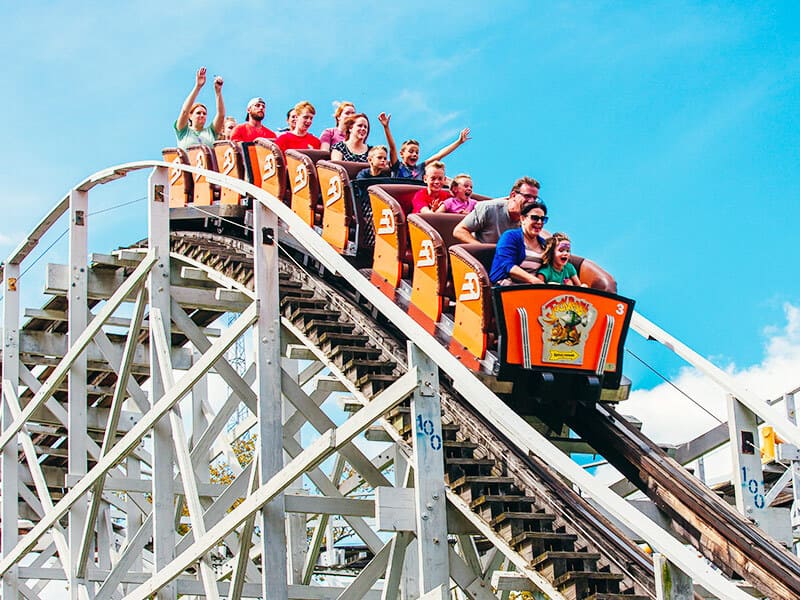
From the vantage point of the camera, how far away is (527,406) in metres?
7.31

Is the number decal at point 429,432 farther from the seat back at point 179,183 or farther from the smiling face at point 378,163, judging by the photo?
the seat back at point 179,183

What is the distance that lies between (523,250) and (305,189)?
110 inches

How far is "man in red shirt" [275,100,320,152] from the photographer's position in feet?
38.6

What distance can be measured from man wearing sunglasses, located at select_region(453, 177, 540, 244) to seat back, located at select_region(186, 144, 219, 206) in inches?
150

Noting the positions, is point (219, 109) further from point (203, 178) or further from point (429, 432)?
point (429, 432)

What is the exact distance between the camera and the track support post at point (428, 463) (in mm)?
6668

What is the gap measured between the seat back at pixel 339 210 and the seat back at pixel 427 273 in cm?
117

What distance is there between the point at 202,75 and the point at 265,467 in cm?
508

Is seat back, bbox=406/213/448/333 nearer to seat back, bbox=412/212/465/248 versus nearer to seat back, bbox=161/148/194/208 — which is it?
seat back, bbox=412/212/465/248

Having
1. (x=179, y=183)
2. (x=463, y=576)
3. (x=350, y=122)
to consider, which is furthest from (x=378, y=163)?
(x=463, y=576)

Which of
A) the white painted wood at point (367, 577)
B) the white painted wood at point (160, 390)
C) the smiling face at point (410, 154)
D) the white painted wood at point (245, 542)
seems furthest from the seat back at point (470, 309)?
the smiling face at point (410, 154)

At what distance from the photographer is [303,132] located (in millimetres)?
11922

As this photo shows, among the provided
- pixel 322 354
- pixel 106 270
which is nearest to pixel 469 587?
pixel 322 354

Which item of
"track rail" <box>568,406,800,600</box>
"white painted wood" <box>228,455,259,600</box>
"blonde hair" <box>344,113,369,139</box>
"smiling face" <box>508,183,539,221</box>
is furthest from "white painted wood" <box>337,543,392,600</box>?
"blonde hair" <box>344,113,369,139</box>
